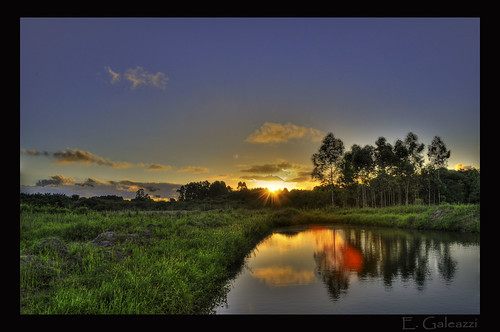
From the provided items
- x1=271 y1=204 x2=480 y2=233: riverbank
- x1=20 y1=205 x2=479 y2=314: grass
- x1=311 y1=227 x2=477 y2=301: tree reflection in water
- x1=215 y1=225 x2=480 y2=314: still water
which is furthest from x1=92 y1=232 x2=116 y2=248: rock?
x1=271 y1=204 x2=480 y2=233: riverbank

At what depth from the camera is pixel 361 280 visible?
1433 cm

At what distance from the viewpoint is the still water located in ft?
36.3

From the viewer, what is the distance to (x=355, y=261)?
18.8m

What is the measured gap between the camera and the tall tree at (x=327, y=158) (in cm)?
6378

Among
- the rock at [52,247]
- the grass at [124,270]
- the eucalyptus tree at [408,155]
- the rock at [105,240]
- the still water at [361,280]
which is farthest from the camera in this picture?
the eucalyptus tree at [408,155]

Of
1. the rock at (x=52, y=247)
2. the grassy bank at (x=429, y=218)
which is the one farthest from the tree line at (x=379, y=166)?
the rock at (x=52, y=247)

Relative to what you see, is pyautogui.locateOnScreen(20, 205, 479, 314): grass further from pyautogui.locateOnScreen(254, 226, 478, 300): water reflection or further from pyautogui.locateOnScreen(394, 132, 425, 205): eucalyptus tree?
pyautogui.locateOnScreen(394, 132, 425, 205): eucalyptus tree

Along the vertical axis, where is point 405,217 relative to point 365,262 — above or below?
above

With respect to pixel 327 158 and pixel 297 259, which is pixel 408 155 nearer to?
pixel 327 158

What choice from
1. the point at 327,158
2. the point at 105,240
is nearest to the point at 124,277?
the point at 105,240

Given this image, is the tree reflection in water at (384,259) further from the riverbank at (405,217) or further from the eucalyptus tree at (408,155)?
the eucalyptus tree at (408,155)

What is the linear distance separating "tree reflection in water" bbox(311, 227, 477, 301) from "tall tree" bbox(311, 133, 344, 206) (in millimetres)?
35541

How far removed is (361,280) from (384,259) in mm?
5461
